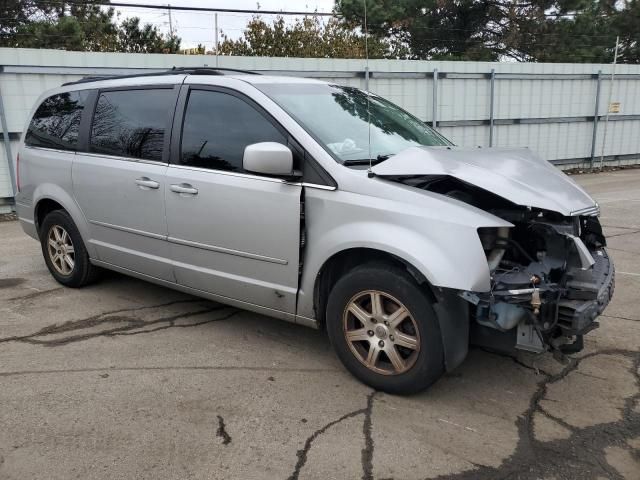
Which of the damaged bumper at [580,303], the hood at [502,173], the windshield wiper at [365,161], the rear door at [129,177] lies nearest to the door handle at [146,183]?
the rear door at [129,177]

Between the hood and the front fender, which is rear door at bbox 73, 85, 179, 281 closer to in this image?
the front fender

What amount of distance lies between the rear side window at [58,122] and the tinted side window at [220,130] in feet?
4.82

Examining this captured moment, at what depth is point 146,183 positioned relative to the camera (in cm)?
423

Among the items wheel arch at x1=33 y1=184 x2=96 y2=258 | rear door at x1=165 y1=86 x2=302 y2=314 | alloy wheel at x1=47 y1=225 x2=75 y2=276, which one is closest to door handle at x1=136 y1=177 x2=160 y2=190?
rear door at x1=165 y1=86 x2=302 y2=314

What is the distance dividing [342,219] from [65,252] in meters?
3.15

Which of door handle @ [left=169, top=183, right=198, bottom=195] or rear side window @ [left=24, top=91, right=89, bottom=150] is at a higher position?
rear side window @ [left=24, top=91, right=89, bottom=150]

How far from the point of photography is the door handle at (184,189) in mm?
3944

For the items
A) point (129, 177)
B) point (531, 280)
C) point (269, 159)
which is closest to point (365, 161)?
point (269, 159)

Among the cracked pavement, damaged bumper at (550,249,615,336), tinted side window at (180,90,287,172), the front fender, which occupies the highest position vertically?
tinted side window at (180,90,287,172)

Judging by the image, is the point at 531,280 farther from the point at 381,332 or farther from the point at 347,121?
the point at 347,121

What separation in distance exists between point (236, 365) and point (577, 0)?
26.1m

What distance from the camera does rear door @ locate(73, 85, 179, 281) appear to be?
4.24 m

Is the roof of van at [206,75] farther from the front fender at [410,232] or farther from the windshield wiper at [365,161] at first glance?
the front fender at [410,232]

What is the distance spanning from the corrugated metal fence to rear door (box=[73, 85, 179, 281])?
536 centimetres
